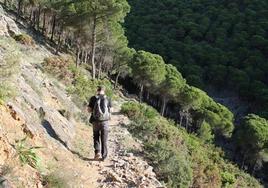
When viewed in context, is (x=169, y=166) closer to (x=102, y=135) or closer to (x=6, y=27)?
(x=102, y=135)

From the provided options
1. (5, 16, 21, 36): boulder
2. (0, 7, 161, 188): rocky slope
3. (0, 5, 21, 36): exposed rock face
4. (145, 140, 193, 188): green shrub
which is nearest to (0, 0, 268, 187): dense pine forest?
(145, 140, 193, 188): green shrub

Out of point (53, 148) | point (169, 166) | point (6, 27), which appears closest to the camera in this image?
point (53, 148)

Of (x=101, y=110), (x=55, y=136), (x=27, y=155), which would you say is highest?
(x=27, y=155)

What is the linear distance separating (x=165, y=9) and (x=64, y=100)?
90003 mm

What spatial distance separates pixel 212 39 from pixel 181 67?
1664 centimetres

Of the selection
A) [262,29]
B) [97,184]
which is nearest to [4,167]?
[97,184]

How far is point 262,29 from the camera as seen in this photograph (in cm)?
9038

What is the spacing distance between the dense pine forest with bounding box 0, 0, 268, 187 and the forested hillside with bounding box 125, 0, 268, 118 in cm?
18

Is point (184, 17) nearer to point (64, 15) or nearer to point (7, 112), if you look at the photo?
point (64, 15)

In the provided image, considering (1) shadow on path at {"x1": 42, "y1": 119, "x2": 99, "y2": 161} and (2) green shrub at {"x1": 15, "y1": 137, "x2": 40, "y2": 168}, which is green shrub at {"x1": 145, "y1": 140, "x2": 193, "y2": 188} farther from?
(2) green shrub at {"x1": 15, "y1": 137, "x2": 40, "y2": 168}

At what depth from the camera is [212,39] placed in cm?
9119

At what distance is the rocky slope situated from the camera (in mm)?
6863

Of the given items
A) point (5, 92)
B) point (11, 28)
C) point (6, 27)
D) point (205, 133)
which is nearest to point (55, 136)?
point (5, 92)

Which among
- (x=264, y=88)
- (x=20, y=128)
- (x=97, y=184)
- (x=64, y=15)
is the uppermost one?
(x=20, y=128)
